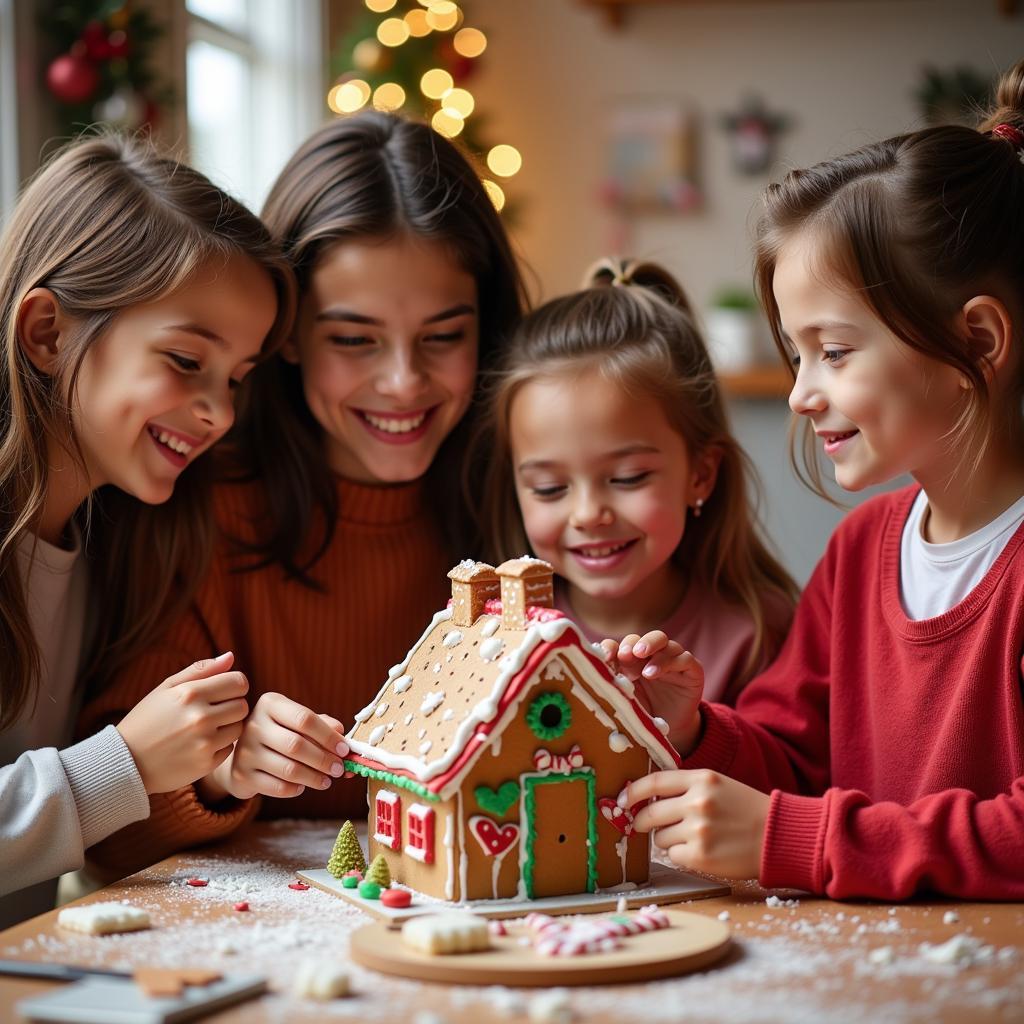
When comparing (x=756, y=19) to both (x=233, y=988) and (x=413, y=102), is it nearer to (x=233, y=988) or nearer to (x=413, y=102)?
(x=413, y=102)

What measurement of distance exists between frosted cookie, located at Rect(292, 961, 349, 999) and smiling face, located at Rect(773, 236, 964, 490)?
0.80 metres

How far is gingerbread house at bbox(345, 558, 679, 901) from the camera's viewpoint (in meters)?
1.31

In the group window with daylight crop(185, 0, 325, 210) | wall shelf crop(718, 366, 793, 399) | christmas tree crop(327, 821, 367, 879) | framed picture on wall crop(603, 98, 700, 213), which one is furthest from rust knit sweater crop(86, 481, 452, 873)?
framed picture on wall crop(603, 98, 700, 213)

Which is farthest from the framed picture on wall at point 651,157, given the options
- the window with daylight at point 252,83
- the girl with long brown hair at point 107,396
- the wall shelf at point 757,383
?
Result: the girl with long brown hair at point 107,396

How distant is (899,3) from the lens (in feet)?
16.4

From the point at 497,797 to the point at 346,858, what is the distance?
0.77ft

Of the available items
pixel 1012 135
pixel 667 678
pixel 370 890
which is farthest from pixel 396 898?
pixel 1012 135

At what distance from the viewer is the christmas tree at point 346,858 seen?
1448 mm

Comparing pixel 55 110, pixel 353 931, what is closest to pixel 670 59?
pixel 55 110

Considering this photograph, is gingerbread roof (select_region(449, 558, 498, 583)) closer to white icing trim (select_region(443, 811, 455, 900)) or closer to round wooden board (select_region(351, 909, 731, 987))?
white icing trim (select_region(443, 811, 455, 900))

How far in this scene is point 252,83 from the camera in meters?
4.53

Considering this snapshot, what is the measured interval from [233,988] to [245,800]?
0.62 m

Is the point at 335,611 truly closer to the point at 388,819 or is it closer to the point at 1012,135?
the point at 388,819

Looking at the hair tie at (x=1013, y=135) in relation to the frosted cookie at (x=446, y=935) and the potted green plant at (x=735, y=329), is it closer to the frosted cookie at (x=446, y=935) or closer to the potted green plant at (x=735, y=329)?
the frosted cookie at (x=446, y=935)
